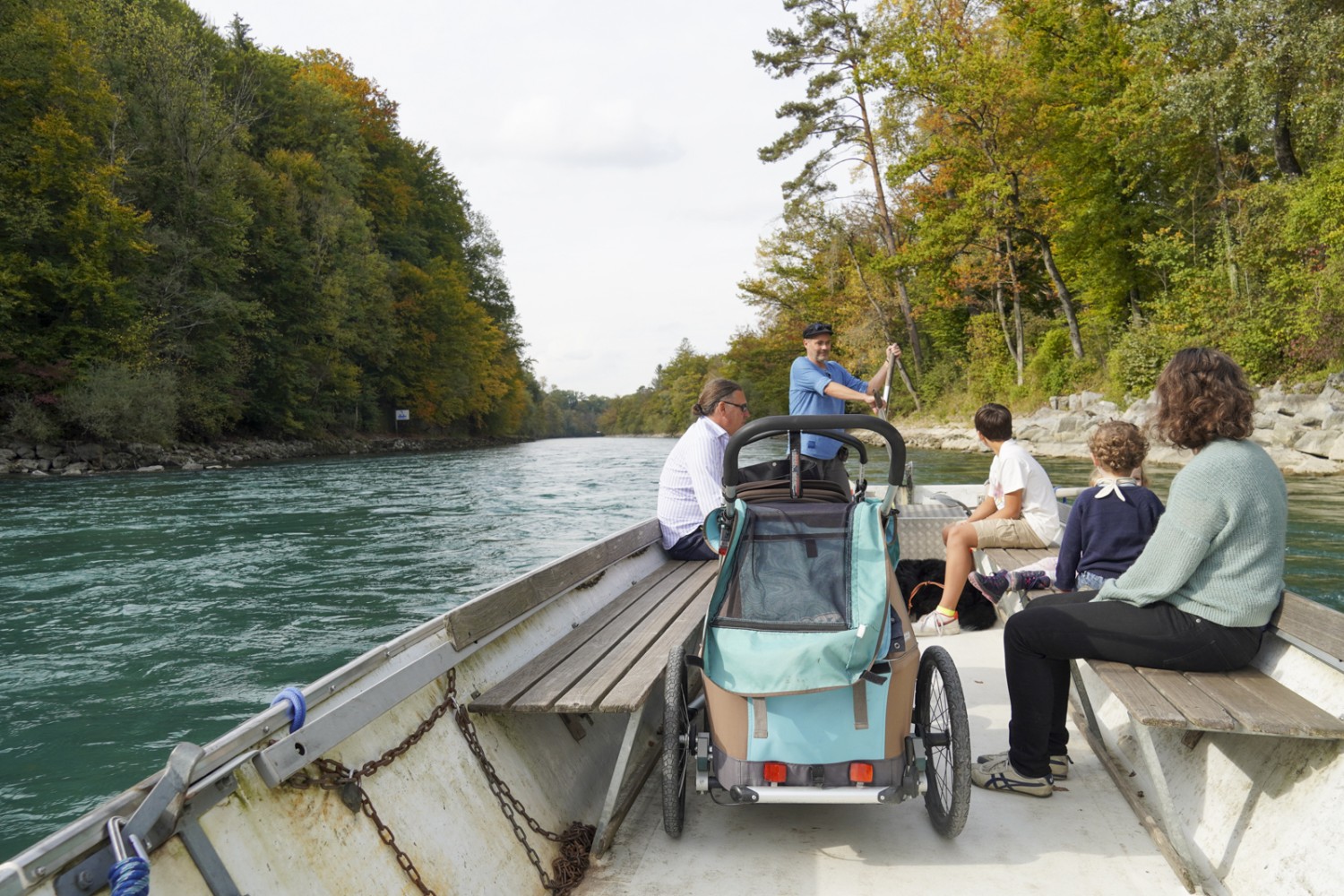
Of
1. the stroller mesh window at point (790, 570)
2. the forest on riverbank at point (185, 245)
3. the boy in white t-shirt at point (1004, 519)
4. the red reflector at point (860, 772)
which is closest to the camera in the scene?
the red reflector at point (860, 772)

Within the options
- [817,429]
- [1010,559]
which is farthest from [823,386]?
[817,429]

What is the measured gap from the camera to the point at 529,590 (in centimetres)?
337

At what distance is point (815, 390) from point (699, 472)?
1.42m

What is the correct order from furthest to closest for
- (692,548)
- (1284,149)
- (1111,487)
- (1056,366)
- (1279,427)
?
(1056,366), (1284,149), (1279,427), (692,548), (1111,487)

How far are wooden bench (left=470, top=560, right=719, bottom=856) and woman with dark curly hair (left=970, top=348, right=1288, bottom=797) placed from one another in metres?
1.25

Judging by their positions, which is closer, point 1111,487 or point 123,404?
point 1111,487

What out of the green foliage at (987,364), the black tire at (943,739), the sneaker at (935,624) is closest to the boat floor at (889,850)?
the black tire at (943,739)

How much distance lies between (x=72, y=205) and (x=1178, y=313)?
3044 centimetres

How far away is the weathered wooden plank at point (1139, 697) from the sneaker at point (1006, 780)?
54cm

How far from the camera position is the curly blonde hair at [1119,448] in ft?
11.8

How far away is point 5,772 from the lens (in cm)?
436

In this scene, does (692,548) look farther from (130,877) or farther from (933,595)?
(130,877)

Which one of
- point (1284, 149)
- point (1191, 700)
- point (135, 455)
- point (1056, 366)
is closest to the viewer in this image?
point (1191, 700)

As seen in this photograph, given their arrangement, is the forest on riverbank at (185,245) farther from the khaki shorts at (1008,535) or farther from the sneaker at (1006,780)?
the sneaker at (1006,780)
